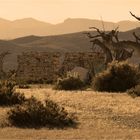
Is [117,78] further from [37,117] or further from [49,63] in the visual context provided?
[49,63]

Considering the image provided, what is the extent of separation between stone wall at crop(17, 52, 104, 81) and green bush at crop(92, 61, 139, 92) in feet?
54.7

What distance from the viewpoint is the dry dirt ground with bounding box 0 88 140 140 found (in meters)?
14.3

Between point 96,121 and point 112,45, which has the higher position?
point 112,45

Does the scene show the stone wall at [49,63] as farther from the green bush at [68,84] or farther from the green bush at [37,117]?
the green bush at [37,117]

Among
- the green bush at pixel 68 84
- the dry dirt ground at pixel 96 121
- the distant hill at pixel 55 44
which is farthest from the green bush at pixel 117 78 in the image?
the distant hill at pixel 55 44

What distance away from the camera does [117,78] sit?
2927 cm

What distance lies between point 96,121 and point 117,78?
12.4 m

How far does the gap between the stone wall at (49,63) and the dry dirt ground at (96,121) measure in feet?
73.8

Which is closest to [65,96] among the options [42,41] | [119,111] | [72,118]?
[119,111]

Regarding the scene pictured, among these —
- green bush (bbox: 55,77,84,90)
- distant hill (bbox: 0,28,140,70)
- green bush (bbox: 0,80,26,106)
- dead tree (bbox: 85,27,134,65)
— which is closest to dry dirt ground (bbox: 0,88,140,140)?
green bush (bbox: 0,80,26,106)

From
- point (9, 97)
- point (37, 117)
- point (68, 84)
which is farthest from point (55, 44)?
point (37, 117)

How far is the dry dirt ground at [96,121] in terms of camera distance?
14.3 meters

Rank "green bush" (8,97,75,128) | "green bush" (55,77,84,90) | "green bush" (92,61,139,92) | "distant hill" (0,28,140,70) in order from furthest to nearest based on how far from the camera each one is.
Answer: "distant hill" (0,28,140,70), "green bush" (55,77,84,90), "green bush" (92,61,139,92), "green bush" (8,97,75,128)

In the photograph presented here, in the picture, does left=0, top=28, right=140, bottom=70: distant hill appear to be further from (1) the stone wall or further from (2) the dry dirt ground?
(2) the dry dirt ground
